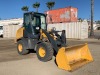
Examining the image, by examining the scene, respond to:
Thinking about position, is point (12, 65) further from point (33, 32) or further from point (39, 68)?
point (33, 32)

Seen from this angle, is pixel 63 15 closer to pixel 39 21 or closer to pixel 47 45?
pixel 39 21

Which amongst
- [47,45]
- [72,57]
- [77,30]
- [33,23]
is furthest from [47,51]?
[77,30]

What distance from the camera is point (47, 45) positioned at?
11.1 metres

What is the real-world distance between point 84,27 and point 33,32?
64.8ft

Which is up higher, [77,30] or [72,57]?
[77,30]

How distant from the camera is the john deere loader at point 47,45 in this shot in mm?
9727

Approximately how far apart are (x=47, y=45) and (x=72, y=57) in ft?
4.46

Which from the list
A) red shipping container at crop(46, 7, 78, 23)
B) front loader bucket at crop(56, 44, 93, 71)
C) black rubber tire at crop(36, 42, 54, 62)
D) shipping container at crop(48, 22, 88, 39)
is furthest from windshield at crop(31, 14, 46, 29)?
red shipping container at crop(46, 7, 78, 23)

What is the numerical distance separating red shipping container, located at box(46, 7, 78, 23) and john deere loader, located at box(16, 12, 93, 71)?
2436cm

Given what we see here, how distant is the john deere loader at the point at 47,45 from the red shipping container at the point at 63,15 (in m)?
→ 24.4

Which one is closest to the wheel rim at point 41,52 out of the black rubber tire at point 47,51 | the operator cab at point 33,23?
the black rubber tire at point 47,51

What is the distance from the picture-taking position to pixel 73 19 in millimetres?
38531

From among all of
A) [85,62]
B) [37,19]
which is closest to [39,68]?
[85,62]

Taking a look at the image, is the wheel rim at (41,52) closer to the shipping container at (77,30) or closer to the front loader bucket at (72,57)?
the front loader bucket at (72,57)
